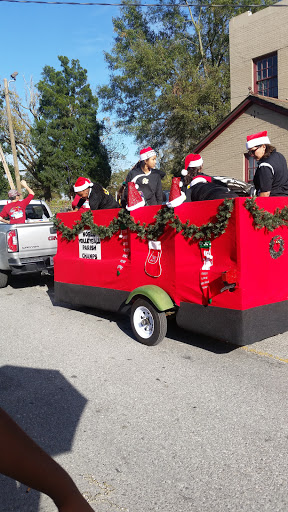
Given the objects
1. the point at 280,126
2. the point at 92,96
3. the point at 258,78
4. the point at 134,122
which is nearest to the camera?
the point at 280,126

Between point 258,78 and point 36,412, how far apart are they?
1982cm

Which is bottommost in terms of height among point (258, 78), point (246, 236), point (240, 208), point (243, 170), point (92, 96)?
point (246, 236)

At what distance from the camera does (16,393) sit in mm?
4020

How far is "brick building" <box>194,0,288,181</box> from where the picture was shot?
1711cm

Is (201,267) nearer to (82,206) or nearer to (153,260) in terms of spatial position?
(153,260)

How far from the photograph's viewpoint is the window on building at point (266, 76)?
19.1 meters

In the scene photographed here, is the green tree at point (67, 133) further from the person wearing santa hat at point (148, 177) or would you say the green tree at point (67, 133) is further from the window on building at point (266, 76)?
the person wearing santa hat at point (148, 177)

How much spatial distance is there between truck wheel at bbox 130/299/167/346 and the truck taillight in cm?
402

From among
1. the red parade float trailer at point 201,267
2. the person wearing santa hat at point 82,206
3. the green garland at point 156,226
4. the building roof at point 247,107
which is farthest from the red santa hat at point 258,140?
the building roof at point 247,107

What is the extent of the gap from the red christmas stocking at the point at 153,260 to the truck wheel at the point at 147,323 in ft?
1.13

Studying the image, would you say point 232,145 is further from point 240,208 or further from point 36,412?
point 36,412

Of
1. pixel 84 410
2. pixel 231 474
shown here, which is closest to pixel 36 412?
pixel 84 410

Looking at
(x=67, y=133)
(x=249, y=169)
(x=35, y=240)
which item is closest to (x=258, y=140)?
(x=35, y=240)

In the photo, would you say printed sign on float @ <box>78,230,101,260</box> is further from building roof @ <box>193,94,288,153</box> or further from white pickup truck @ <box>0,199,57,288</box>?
building roof @ <box>193,94,288,153</box>
